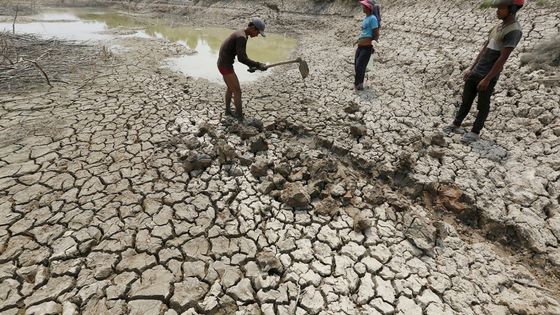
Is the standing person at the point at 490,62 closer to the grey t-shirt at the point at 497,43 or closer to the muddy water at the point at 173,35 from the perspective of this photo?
the grey t-shirt at the point at 497,43

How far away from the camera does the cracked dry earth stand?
2404 millimetres

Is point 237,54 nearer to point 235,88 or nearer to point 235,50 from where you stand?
point 235,50

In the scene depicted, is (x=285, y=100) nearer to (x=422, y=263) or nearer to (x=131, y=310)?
(x=422, y=263)

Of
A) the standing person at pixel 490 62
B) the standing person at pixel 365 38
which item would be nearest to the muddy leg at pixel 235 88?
the standing person at pixel 365 38

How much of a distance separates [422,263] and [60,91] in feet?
21.3

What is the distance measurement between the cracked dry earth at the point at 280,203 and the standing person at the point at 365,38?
507 mm

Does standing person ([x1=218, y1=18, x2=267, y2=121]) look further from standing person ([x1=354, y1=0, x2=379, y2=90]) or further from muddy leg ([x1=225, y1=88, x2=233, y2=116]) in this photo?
standing person ([x1=354, y1=0, x2=379, y2=90])

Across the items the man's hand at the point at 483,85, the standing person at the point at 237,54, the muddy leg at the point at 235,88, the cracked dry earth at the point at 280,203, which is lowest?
the cracked dry earth at the point at 280,203

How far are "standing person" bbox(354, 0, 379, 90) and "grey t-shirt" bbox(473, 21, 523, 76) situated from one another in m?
2.00

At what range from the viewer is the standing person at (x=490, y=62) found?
3.29 m

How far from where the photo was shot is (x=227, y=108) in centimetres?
499

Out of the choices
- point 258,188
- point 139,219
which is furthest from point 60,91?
point 258,188

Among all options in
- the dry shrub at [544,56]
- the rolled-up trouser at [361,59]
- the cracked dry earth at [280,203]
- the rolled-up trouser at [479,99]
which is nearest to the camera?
the cracked dry earth at [280,203]

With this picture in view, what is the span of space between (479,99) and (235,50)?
345 cm
